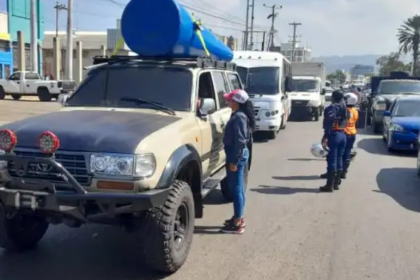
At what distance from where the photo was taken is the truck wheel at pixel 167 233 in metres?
4.52

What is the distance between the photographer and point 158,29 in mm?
6277

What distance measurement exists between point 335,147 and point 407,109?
6.65m

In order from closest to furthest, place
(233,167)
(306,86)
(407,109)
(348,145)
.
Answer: (233,167) < (348,145) < (407,109) < (306,86)

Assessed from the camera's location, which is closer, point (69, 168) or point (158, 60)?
point (69, 168)

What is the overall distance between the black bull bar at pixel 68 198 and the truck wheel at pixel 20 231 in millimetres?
598

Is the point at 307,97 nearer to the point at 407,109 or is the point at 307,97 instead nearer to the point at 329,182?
the point at 407,109

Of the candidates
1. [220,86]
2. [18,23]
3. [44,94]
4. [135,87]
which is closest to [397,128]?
[220,86]

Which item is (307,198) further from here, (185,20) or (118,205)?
(118,205)

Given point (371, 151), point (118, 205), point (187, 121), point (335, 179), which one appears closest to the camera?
point (118, 205)

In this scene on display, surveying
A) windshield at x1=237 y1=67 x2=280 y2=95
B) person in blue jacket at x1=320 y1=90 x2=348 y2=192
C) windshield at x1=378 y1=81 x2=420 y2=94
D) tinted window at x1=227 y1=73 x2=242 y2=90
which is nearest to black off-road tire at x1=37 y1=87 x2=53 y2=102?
windshield at x1=237 y1=67 x2=280 y2=95

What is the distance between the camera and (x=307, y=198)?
8.27 metres

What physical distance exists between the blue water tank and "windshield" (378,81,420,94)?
15.1 metres

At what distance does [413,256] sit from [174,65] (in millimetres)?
3404

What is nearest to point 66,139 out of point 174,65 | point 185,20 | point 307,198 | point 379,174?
point 174,65
